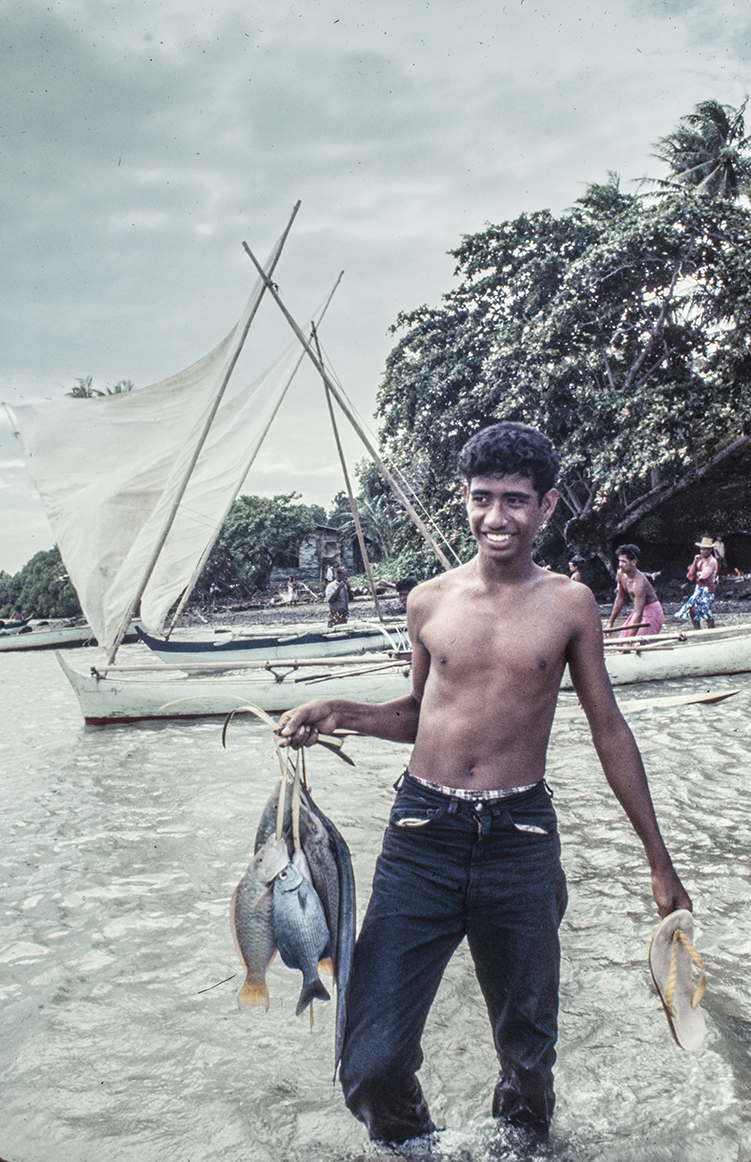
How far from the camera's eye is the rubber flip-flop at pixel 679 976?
5.61ft

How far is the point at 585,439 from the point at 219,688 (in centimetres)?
1181

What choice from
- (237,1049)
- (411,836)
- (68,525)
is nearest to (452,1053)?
(237,1049)

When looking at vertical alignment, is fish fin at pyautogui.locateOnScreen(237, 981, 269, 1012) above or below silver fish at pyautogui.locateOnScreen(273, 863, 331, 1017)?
below

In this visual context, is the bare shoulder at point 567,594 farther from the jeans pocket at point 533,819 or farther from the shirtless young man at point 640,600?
the shirtless young man at point 640,600

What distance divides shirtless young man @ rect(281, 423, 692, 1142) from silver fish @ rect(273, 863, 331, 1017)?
10cm

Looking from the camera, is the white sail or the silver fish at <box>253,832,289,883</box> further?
the white sail

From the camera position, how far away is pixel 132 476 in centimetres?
1049

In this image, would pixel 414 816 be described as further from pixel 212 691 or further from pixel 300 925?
pixel 212 691

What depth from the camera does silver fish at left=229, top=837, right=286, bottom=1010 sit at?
5.78 ft

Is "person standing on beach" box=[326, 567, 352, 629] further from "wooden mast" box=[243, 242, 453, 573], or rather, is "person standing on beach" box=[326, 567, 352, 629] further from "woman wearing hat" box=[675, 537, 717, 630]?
"woman wearing hat" box=[675, 537, 717, 630]

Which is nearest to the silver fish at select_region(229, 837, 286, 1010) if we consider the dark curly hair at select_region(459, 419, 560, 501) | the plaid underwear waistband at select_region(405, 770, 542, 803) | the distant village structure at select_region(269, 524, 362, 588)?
the plaid underwear waistband at select_region(405, 770, 542, 803)

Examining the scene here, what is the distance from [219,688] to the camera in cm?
804

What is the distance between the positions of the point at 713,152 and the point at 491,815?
27.5m

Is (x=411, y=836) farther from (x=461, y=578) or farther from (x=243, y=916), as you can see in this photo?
(x=461, y=578)
